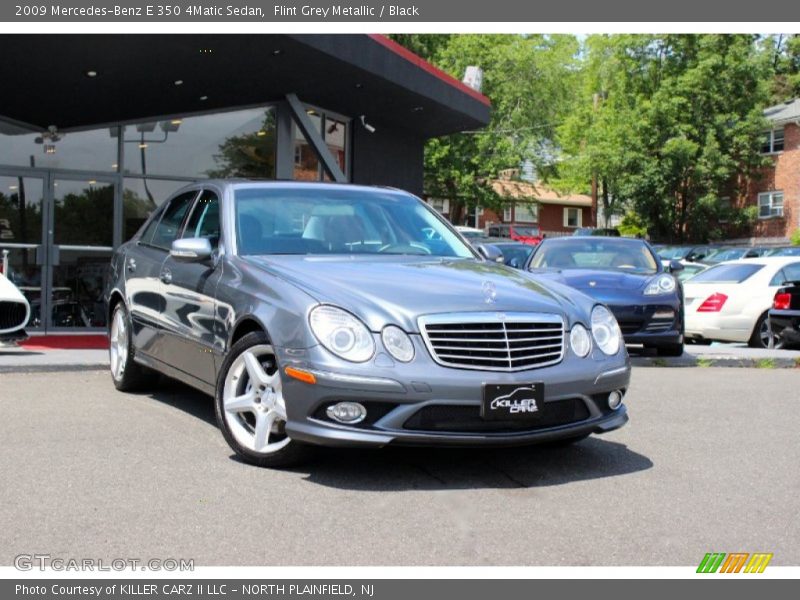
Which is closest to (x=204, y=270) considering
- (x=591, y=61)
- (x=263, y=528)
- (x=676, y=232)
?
(x=263, y=528)

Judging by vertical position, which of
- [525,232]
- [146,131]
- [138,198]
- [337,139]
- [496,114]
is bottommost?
[138,198]

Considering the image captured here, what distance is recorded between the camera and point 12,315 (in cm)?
996

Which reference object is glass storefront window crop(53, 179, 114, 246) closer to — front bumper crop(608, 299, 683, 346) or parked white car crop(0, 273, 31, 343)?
parked white car crop(0, 273, 31, 343)

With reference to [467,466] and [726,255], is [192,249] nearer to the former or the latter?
[467,466]

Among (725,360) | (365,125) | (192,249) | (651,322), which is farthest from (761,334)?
(192,249)

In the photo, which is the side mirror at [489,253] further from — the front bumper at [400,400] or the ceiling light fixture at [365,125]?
the ceiling light fixture at [365,125]

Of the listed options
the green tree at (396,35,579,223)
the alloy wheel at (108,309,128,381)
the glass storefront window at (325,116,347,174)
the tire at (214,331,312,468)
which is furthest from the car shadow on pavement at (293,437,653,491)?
the green tree at (396,35,579,223)

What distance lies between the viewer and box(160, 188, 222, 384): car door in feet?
20.0

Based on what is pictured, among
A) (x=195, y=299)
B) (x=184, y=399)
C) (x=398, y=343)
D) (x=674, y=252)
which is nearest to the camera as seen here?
(x=398, y=343)

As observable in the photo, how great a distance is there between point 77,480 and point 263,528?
4.40ft

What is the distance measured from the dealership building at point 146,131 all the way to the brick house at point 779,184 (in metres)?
34.8

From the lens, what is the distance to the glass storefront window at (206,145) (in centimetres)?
1512

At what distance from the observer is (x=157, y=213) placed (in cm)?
805

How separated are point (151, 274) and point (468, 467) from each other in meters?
3.04
